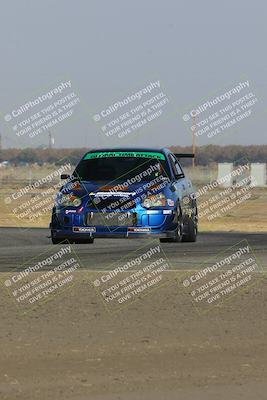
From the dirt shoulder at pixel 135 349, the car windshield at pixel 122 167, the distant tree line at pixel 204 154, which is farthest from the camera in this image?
the distant tree line at pixel 204 154

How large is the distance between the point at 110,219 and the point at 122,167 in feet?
4.81

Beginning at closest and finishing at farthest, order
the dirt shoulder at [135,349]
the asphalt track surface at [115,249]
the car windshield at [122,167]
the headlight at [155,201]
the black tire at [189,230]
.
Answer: the dirt shoulder at [135,349] < the headlight at [155,201] < the asphalt track surface at [115,249] < the car windshield at [122,167] < the black tire at [189,230]

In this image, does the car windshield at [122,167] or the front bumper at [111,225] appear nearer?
the front bumper at [111,225]

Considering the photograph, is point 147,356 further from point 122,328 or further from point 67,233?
point 67,233

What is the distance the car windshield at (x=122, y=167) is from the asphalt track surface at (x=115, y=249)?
1491mm

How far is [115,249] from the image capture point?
774 inches

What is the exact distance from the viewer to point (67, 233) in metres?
16.2

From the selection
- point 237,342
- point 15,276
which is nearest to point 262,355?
point 237,342

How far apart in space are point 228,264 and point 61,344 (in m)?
6.72

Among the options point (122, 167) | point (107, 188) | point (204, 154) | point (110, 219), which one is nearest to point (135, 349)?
point (110, 219)

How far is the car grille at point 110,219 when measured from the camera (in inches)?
627

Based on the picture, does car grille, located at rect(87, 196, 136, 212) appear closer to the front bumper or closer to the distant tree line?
the front bumper

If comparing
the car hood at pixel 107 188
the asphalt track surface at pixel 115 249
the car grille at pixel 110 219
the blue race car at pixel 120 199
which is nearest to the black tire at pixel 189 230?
the asphalt track surface at pixel 115 249

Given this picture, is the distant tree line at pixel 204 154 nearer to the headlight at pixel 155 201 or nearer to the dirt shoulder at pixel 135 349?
the headlight at pixel 155 201
